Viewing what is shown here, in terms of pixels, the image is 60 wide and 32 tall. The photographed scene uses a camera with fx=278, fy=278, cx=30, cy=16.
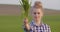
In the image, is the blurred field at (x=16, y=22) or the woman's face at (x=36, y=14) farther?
the blurred field at (x=16, y=22)

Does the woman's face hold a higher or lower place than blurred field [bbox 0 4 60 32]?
higher

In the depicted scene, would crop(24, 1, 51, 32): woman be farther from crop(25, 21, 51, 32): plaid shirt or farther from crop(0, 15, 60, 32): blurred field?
crop(0, 15, 60, 32): blurred field

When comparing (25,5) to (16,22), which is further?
(16,22)

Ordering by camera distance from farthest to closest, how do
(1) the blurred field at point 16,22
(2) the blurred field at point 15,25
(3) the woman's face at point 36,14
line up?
(1) the blurred field at point 16,22 → (2) the blurred field at point 15,25 → (3) the woman's face at point 36,14

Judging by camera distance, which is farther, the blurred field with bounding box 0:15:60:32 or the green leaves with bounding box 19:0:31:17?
the blurred field with bounding box 0:15:60:32

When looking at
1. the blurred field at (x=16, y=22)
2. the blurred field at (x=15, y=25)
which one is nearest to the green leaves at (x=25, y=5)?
the blurred field at (x=16, y=22)

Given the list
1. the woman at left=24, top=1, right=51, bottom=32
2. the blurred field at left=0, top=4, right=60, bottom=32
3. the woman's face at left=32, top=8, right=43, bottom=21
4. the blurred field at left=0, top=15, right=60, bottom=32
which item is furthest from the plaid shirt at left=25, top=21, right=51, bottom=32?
the blurred field at left=0, top=15, right=60, bottom=32

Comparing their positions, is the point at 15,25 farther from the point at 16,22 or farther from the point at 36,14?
the point at 36,14

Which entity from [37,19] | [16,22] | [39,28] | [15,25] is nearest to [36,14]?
[37,19]

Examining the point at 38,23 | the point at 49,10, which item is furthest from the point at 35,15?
the point at 49,10

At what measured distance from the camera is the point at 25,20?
4168mm

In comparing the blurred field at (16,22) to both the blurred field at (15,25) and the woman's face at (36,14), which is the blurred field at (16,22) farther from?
the woman's face at (36,14)

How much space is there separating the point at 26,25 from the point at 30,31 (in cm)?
26

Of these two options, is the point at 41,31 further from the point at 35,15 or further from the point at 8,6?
the point at 8,6
